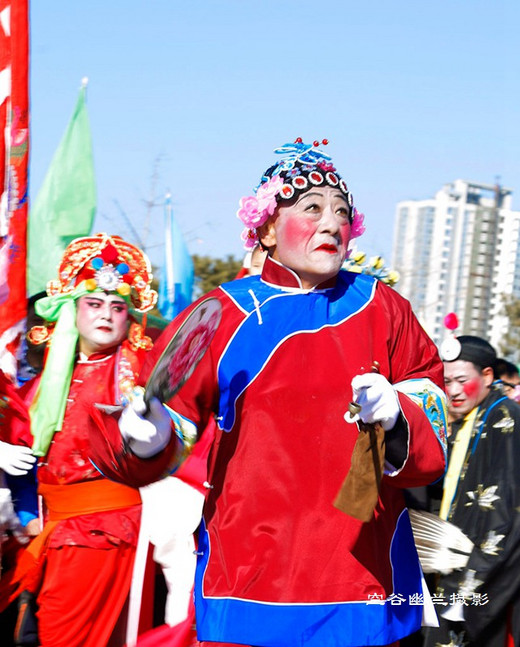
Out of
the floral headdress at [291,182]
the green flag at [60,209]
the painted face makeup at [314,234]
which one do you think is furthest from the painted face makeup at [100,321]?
the painted face makeup at [314,234]

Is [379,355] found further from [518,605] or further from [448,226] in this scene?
[448,226]

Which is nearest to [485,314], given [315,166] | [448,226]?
[448,226]

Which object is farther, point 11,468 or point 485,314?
point 485,314

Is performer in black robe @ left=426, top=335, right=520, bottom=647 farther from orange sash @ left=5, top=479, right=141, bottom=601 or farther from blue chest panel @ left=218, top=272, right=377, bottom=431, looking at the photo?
blue chest panel @ left=218, top=272, right=377, bottom=431

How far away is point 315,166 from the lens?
3.27 m

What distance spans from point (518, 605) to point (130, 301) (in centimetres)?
233

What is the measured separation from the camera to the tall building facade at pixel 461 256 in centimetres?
1435

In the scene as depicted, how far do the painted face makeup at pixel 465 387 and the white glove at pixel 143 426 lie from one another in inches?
101

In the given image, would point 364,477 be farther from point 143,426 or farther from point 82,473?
point 82,473

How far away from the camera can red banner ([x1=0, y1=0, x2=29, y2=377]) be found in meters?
4.68

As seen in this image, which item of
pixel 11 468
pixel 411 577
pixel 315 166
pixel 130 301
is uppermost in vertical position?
pixel 315 166

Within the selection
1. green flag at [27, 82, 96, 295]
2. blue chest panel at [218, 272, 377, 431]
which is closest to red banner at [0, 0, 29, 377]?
green flag at [27, 82, 96, 295]

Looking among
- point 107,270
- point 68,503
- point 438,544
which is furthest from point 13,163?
point 438,544

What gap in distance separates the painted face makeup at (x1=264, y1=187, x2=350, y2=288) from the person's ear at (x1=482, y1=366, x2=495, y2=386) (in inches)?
84.0
